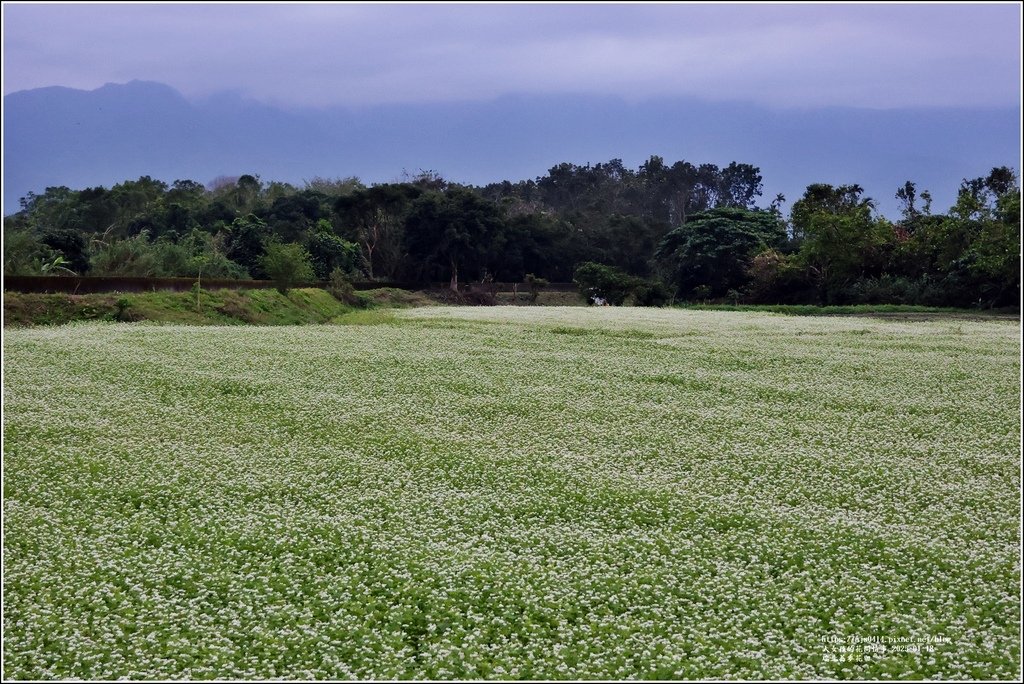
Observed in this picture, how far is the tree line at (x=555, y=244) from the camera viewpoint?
3803cm

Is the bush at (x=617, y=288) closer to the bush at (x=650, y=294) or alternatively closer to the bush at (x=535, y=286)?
the bush at (x=650, y=294)

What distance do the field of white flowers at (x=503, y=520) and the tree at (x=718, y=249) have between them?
36203 millimetres

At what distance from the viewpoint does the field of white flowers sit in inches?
274

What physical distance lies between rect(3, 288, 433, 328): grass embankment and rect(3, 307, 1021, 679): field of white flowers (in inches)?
283

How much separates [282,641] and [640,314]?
93.6ft

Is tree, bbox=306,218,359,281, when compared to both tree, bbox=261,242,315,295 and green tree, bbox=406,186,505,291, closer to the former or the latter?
green tree, bbox=406,186,505,291

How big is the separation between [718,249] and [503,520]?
47.0m

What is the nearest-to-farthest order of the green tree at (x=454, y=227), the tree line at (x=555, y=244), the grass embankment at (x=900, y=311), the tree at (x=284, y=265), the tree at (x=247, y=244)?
1. the grass embankment at (x=900, y=311)
2. the tree line at (x=555, y=244)
3. the tree at (x=284, y=265)
4. the green tree at (x=454, y=227)
5. the tree at (x=247, y=244)

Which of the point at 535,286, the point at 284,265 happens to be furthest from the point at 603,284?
the point at 284,265

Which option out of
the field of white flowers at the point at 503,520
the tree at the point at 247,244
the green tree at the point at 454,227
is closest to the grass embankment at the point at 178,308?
the field of white flowers at the point at 503,520

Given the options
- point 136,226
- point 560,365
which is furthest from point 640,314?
point 136,226

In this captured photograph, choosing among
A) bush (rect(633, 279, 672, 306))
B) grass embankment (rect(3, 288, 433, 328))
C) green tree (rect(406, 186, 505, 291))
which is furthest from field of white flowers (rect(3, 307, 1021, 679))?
green tree (rect(406, 186, 505, 291))

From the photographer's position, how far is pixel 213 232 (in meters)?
66.8

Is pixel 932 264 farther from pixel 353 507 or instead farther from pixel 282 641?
pixel 282 641
